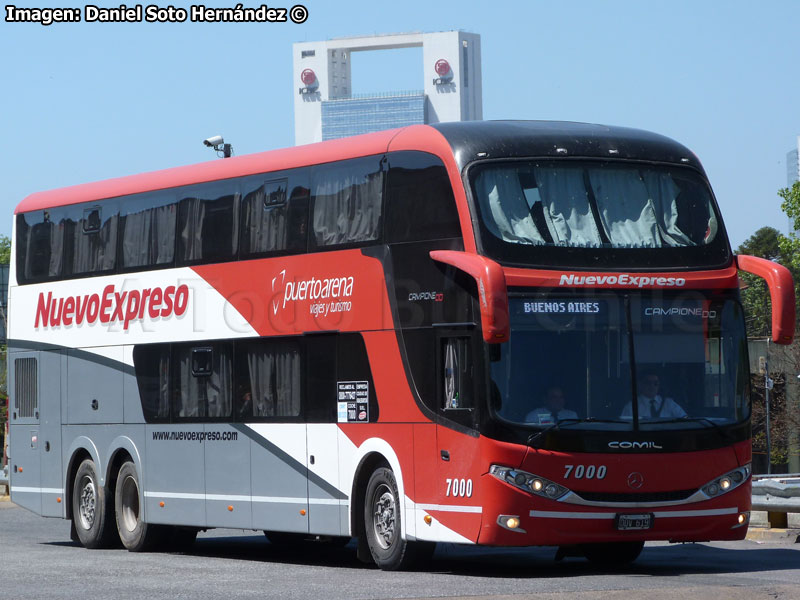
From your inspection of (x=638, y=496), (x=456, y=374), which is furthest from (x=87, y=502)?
(x=638, y=496)

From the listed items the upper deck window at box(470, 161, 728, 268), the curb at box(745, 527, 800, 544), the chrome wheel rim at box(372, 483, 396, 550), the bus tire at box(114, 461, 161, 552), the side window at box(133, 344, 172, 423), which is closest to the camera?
the upper deck window at box(470, 161, 728, 268)

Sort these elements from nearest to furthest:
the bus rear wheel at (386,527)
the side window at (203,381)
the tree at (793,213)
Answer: the bus rear wheel at (386,527), the side window at (203,381), the tree at (793,213)

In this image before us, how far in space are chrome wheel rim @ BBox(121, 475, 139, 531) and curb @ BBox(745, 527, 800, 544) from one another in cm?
787

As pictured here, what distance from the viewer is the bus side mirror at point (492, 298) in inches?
567

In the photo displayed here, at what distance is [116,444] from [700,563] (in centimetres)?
835

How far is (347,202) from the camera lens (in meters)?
17.1

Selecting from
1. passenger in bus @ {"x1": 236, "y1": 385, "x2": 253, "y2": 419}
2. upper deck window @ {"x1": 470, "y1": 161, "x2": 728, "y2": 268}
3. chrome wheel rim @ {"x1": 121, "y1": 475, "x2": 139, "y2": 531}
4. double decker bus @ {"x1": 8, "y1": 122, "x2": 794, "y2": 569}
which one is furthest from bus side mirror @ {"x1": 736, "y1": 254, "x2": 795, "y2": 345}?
chrome wheel rim @ {"x1": 121, "y1": 475, "x2": 139, "y2": 531}

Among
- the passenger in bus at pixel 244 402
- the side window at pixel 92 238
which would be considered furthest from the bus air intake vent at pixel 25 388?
the passenger in bus at pixel 244 402

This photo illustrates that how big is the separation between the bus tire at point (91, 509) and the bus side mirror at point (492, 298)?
8.72m

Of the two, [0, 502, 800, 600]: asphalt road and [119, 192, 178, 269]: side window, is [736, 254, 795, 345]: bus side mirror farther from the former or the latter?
[119, 192, 178, 269]: side window

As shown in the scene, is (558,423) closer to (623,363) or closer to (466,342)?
(623,363)

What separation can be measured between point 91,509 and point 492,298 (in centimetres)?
954

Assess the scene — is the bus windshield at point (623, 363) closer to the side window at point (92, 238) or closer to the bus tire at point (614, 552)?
the bus tire at point (614, 552)

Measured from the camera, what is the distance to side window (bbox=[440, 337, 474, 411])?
15020mm
